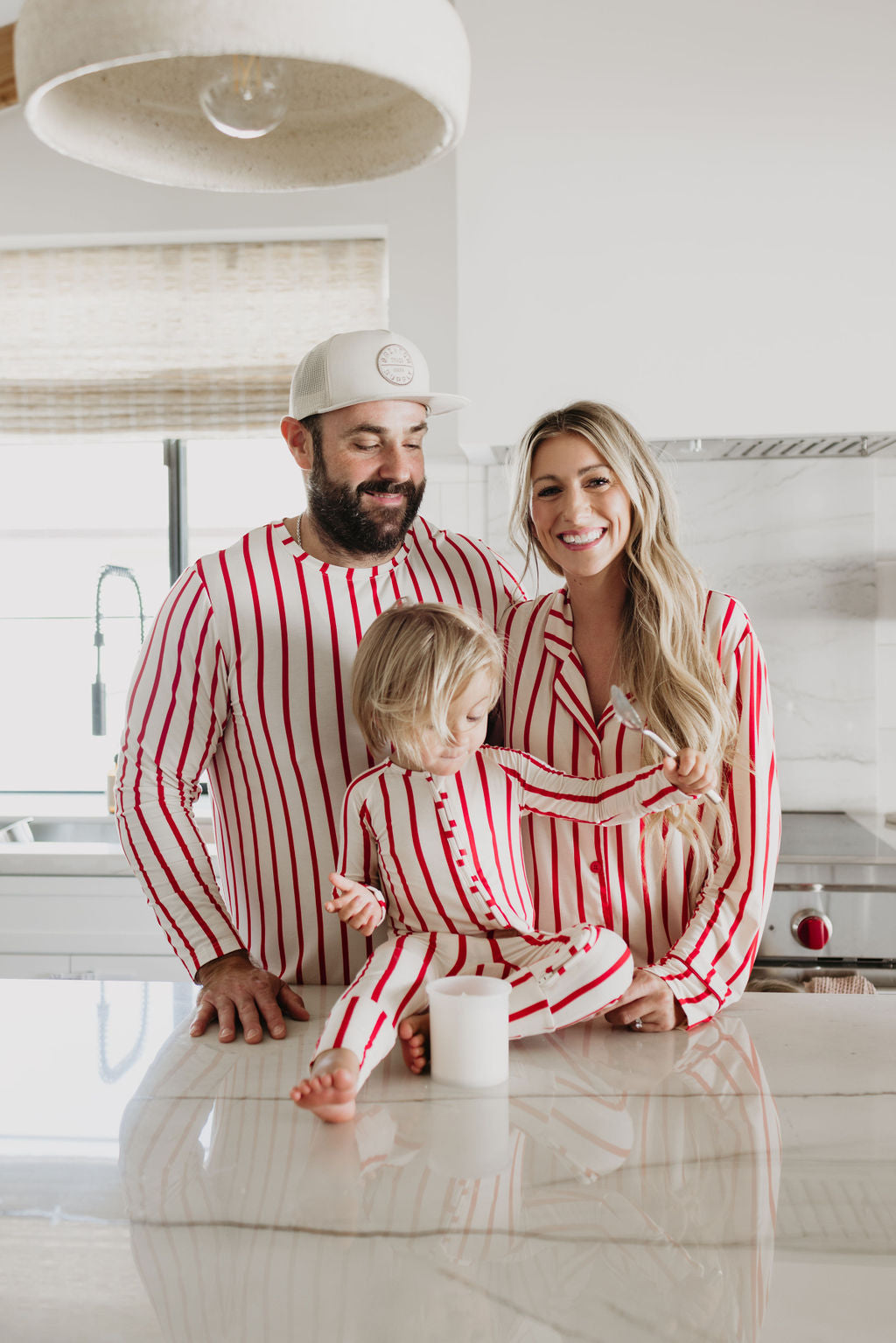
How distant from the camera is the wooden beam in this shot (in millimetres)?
2725

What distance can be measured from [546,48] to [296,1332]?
2194 mm

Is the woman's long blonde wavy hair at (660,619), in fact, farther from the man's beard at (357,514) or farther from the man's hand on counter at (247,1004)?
the man's hand on counter at (247,1004)

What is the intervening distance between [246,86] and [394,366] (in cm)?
53

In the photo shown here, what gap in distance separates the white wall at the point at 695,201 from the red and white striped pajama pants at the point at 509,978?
137cm

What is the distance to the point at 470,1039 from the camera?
0.96 meters

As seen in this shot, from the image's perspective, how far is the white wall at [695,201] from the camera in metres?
2.15

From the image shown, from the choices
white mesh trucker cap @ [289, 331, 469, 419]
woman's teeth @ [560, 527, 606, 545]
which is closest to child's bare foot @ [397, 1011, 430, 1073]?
woman's teeth @ [560, 527, 606, 545]

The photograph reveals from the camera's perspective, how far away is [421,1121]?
901 millimetres

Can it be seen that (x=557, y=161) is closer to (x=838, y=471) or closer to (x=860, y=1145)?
(x=838, y=471)

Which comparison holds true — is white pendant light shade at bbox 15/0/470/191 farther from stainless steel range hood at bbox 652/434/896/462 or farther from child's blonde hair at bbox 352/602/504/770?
stainless steel range hood at bbox 652/434/896/462

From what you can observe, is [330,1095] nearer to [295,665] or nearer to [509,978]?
[509,978]

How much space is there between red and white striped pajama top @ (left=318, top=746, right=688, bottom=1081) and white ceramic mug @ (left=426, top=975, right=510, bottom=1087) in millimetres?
67

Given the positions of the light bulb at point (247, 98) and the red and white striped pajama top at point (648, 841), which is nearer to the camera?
the light bulb at point (247, 98)

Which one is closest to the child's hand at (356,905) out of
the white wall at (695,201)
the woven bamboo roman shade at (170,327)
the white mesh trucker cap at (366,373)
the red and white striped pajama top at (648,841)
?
the red and white striped pajama top at (648,841)
